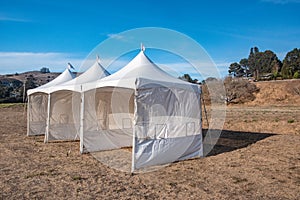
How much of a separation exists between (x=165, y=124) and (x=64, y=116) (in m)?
4.89

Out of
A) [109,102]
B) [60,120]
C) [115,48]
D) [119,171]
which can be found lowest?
[119,171]

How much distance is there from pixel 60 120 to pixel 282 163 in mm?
7061

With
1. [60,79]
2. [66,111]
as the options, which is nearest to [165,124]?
[66,111]

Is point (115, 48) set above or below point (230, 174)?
above

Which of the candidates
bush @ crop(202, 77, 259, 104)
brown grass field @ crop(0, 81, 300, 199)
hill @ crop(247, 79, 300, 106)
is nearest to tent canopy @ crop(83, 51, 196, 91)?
brown grass field @ crop(0, 81, 300, 199)

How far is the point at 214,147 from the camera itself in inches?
308

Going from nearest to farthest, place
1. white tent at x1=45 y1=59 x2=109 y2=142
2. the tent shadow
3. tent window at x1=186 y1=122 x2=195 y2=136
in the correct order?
tent window at x1=186 y1=122 x2=195 y2=136, the tent shadow, white tent at x1=45 y1=59 x2=109 y2=142

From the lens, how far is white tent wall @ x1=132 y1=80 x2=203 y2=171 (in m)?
5.40

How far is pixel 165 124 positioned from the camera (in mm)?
5871

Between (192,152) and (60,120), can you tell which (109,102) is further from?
(192,152)

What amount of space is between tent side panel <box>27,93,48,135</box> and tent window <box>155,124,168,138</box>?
22.2 ft

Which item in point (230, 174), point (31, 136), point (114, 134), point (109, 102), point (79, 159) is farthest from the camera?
point (31, 136)

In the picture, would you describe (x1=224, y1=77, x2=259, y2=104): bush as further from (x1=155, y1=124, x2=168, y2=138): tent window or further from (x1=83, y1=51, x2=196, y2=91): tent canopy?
(x1=155, y1=124, x2=168, y2=138): tent window

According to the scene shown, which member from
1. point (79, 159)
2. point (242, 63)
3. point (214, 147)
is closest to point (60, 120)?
point (79, 159)
